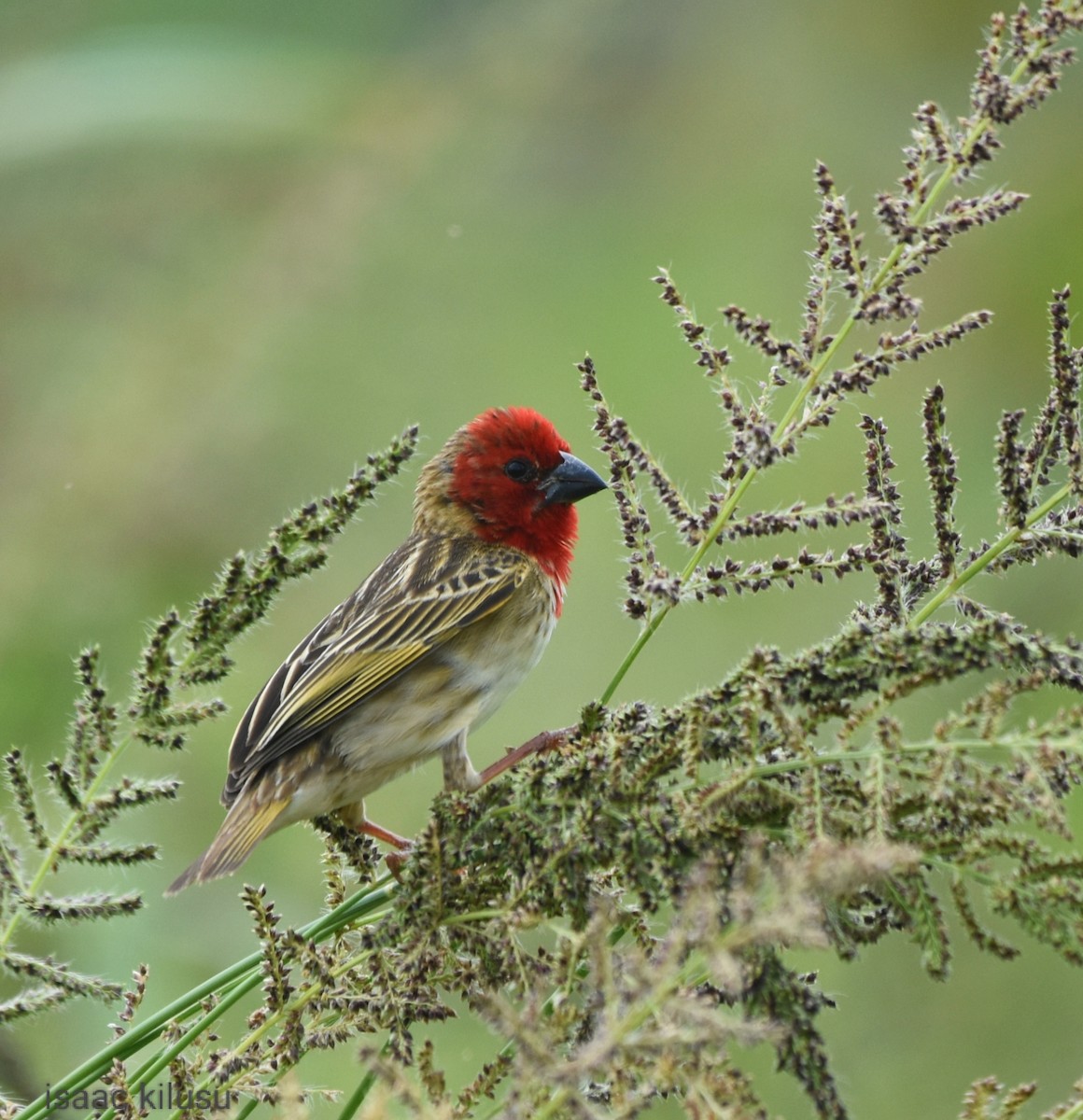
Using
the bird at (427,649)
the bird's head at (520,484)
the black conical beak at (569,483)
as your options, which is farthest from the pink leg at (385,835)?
the black conical beak at (569,483)

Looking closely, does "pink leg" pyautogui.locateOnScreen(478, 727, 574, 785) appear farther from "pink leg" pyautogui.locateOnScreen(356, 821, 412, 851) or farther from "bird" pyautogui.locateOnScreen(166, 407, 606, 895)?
"pink leg" pyautogui.locateOnScreen(356, 821, 412, 851)

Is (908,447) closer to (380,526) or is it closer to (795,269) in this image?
(795,269)

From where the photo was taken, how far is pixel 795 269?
26.1 feet

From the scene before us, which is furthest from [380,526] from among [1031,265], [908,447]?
[1031,265]

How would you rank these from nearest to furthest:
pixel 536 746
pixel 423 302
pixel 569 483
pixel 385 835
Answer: pixel 536 746 < pixel 385 835 < pixel 569 483 < pixel 423 302

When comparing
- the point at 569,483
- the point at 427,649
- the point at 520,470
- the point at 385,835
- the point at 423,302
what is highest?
the point at 423,302

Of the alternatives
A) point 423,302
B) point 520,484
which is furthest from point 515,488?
point 423,302

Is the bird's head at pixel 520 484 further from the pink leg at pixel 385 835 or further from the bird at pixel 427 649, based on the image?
the pink leg at pixel 385 835

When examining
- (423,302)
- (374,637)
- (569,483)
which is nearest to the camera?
(374,637)

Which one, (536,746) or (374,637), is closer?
(536,746)

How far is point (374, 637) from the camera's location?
327cm

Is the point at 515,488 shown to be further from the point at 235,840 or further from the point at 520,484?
the point at 235,840

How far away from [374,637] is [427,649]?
0.38ft

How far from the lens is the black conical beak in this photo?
356 centimetres
